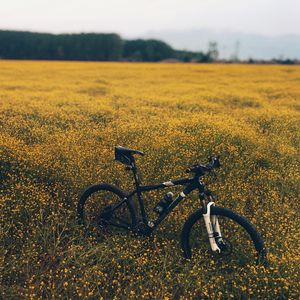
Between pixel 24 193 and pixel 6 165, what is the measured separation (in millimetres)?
1190

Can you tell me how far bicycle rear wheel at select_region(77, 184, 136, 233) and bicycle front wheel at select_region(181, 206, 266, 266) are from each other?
0.85 meters

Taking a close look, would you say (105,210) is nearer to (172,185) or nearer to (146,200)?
(146,200)

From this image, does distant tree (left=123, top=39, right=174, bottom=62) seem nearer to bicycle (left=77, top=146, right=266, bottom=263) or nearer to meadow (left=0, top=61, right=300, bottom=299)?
meadow (left=0, top=61, right=300, bottom=299)

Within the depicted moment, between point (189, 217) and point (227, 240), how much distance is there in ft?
1.79

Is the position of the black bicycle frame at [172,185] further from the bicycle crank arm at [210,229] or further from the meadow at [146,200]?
the meadow at [146,200]

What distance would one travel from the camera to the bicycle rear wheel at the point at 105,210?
4972 millimetres

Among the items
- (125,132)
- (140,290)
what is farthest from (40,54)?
(140,290)

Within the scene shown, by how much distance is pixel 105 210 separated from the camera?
16.8ft

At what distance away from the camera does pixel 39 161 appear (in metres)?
6.49

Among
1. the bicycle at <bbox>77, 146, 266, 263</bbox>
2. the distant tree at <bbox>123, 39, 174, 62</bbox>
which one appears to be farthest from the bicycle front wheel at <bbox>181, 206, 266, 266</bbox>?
the distant tree at <bbox>123, 39, 174, 62</bbox>

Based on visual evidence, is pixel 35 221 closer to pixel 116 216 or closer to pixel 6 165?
pixel 116 216

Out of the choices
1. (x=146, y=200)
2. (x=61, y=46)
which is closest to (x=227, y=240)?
(x=146, y=200)

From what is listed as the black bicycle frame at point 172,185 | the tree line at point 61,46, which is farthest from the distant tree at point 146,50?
the black bicycle frame at point 172,185

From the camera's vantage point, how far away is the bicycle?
13.8 feet
